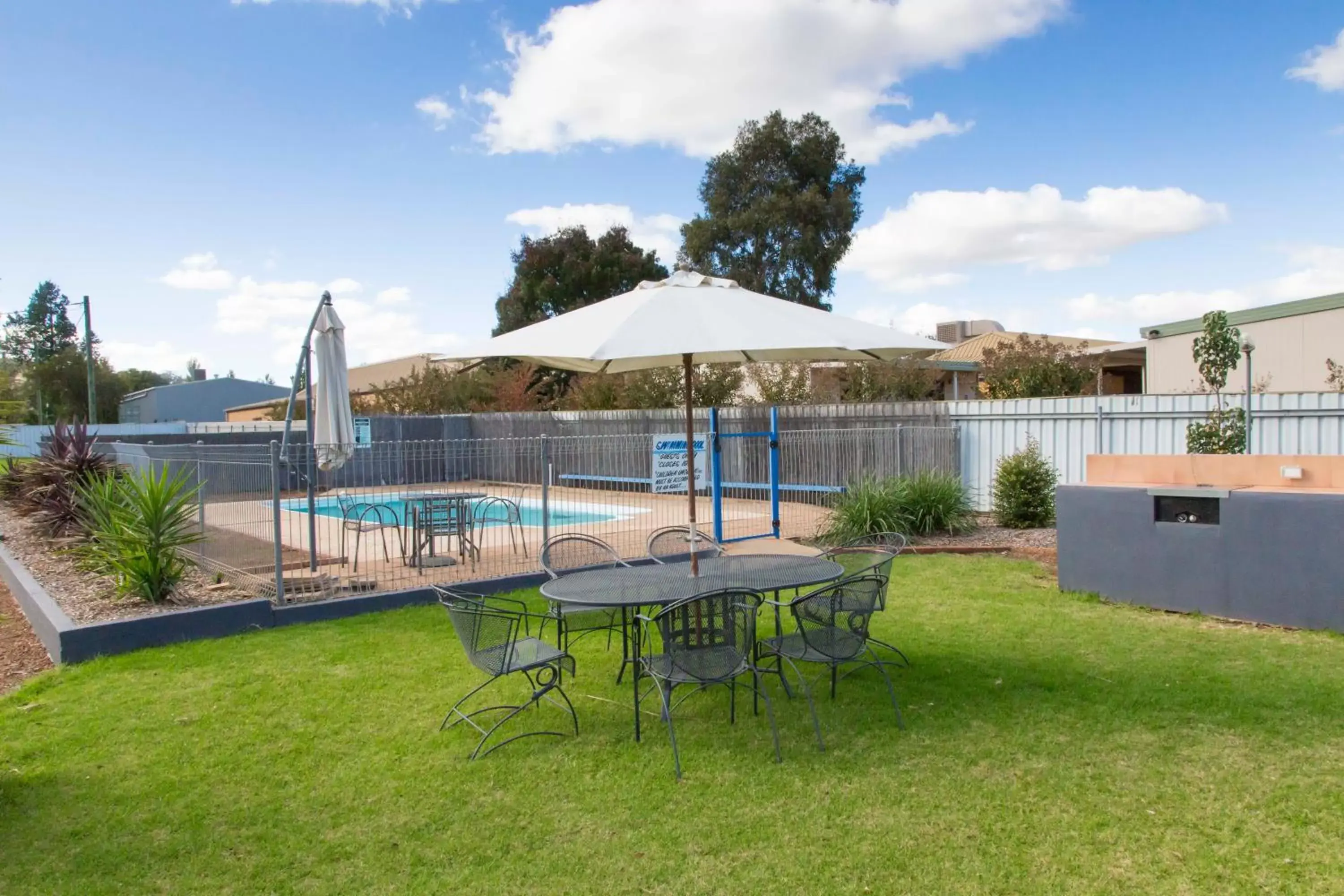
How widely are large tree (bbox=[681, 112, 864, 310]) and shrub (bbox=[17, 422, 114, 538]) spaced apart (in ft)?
70.3

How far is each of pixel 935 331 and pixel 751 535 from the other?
36.0m

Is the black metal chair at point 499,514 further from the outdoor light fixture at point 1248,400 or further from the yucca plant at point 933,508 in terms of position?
the outdoor light fixture at point 1248,400

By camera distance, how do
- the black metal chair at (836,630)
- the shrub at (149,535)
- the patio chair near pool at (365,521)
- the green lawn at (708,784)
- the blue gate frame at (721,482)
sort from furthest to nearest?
the blue gate frame at (721,482)
the patio chair near pool at (365,521)
the shrub at (149,535)
the black metal chair at (836,630)
the green lawn at (708,784)

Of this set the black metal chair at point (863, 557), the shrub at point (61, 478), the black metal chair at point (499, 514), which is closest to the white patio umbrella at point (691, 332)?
the black metal chair at point (863, 557)

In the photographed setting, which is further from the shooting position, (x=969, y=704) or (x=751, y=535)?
(x=751, y=535)


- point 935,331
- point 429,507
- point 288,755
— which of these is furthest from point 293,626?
point 935,331

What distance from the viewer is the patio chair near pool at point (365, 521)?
8422 millimetres

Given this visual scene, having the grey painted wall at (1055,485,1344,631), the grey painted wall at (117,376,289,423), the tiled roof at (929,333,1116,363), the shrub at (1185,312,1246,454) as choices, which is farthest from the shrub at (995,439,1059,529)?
the grey painted wall at (117,376,289,423)

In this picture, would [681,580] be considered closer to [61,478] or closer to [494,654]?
[494,654]

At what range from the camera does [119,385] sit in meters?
56.3

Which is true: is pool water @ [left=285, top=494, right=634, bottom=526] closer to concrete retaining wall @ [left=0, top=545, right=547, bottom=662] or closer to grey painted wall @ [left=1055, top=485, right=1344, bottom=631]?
concrete retaining wall @ [left=0, top=545, right=547, bottom=662]

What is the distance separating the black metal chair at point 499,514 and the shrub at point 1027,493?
631cm

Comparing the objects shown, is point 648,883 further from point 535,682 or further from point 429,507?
point 429,507

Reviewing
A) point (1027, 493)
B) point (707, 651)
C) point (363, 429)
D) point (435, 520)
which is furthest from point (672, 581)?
point (363, 429)
